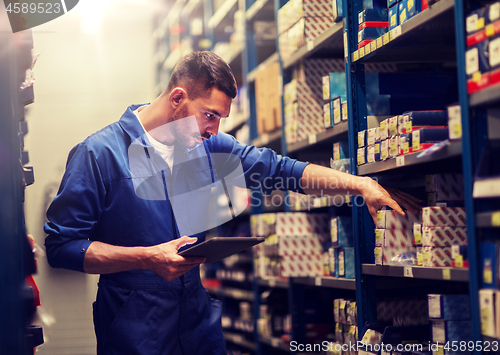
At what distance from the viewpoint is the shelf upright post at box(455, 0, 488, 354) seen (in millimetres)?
1610

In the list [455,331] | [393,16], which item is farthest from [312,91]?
[455,331]

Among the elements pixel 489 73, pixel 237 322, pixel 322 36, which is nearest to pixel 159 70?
pixel 237 322

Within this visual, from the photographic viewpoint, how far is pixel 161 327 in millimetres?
2078

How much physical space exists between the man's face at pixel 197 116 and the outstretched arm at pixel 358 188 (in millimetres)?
571

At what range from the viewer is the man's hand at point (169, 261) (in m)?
1.91

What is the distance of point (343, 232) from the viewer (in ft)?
9.26

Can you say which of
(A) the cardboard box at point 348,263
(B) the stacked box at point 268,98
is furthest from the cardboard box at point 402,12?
(B) the stacked box at point 268,98

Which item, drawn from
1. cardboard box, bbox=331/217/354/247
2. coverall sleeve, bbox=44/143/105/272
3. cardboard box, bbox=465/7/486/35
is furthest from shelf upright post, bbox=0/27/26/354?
cardboard box, bbox=465/7/486/35

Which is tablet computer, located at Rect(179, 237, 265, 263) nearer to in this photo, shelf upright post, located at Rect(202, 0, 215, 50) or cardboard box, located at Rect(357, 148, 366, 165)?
cardboard box, located at Rect(357, 148, 366, 165)

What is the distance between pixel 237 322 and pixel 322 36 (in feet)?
10.7

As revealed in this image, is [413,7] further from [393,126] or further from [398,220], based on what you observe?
[398,220]

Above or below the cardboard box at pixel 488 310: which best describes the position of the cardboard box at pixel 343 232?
above

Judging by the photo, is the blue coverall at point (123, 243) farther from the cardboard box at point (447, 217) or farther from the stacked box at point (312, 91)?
the stacked box at point (312, 91)

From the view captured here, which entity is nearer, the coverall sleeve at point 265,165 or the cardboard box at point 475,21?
the cardboard box at point 475,21
